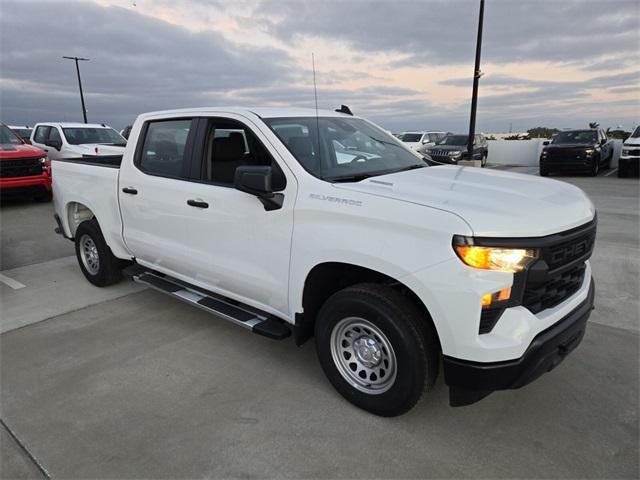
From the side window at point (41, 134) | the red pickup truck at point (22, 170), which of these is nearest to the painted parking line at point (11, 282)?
the red pickup truck at point (22, 170)

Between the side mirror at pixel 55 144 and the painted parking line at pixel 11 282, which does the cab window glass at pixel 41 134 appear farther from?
the painted parking line at pixel 11 282

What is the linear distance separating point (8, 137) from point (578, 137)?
717 inches

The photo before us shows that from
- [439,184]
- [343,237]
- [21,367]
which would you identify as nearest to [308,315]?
[343,237]

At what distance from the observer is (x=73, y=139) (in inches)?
491

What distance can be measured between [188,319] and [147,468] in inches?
78.7

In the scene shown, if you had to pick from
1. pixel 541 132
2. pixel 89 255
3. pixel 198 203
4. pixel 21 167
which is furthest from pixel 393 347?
pixel 541 132

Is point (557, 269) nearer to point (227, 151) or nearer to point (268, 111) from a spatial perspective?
point (268, 111)

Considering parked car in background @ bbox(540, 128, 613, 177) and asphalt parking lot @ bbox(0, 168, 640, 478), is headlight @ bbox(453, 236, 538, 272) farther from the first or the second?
parked car in background @ bbox(540, 128, 613, 177)

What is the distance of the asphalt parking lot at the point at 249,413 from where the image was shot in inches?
99.0

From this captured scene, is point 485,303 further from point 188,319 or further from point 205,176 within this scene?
point 188,319

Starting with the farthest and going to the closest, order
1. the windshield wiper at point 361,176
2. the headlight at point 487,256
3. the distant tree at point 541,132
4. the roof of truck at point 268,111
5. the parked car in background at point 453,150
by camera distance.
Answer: the distant tree at point 541,132, the parked car in background at point 453,150, the roof of truck at point 268,111, the windshield wiper at point 361,176, the headlight at point 487,256

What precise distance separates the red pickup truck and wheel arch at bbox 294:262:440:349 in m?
9.50

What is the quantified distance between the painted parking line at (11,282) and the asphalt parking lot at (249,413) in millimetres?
1098

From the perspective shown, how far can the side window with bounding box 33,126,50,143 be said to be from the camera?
13.0 meters
